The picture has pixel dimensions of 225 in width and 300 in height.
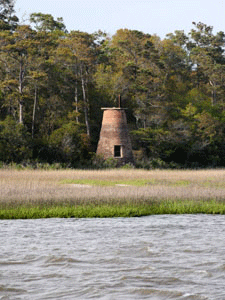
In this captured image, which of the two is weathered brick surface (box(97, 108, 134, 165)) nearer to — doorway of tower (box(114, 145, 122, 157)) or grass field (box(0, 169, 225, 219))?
doorway of tower (box(114, 145, 122, 157))

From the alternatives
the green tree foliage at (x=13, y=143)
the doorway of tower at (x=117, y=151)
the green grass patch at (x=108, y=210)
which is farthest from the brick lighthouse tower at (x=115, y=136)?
the green grass patch at (x=108, y=210)

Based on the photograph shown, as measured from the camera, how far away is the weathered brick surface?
42.7 metres

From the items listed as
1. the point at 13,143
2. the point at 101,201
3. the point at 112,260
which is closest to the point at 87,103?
the point at 13,143

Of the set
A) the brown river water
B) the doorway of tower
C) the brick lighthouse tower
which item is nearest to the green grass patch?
the brown river water

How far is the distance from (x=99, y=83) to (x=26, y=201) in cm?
3478

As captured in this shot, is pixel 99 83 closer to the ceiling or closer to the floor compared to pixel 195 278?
closer to the ceiling

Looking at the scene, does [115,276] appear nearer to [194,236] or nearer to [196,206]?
[194,236]

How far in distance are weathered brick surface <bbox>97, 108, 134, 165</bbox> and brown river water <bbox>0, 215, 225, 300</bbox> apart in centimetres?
2728

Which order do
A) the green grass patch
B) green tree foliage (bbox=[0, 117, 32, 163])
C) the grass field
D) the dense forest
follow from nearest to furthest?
the green grass patch → the grass field → green tree foliage (bbox=[0, 117, 32, 163]) → the dense forest

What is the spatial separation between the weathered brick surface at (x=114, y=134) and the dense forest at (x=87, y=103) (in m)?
1.58

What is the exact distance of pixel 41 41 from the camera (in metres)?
45.7

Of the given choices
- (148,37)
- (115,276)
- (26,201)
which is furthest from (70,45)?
(115,276)

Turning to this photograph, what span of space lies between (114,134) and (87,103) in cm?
745

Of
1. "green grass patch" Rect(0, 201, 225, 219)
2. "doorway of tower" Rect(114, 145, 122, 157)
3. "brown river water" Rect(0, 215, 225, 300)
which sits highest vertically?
"doorway of tower" Rect(114, 145, 122, 157)
